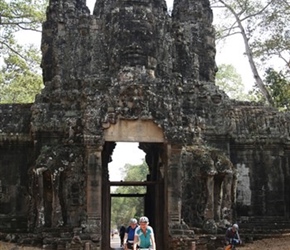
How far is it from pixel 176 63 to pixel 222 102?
5.89 feet

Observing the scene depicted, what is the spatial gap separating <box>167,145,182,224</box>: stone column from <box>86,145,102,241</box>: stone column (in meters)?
1.62

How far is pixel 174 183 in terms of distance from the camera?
12305 millimetres

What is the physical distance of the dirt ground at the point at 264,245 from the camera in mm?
12195

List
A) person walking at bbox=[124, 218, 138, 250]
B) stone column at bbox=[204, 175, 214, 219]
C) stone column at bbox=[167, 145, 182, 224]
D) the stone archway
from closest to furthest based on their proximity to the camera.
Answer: person walking at bbox=[124, 218, 138, 250]
the stone archway
stone column at bbox=[167, 145, 182, 224]
stone column at bbox=[204, 175, 214, 219]

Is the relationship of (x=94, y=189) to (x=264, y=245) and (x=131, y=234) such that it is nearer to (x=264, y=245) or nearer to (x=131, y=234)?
(x=131, y=234)

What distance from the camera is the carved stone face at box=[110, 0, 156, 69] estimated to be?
14.5 m

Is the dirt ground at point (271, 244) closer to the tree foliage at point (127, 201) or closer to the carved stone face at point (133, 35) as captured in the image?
the carved stone face at point (133, 35)

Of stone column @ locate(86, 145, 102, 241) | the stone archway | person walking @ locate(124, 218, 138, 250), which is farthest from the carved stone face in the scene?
person walking @ locate(124, 218, 138, 250)

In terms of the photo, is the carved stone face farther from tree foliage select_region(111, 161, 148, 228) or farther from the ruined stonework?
tree foliage select_region(111, 161, 148, 228)

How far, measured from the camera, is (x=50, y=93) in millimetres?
14859

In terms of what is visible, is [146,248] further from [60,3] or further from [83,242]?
[60,3]

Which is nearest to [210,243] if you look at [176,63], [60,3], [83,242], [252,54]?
[83,242]

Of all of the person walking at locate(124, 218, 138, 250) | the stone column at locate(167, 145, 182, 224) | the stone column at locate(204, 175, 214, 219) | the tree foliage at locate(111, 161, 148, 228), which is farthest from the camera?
the tree foliage at locate(111, 161, 148, 228)

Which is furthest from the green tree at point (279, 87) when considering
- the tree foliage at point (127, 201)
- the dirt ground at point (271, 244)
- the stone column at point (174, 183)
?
Answer: the tree foliage at point (127, 201)
